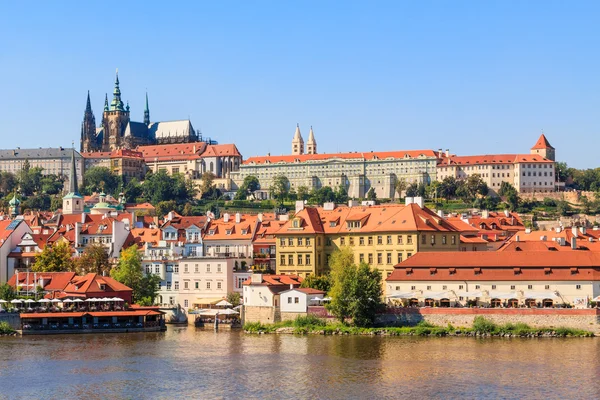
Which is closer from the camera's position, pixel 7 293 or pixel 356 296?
pixel 356 296

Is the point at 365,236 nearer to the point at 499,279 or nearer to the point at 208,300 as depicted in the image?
the point at 208,300

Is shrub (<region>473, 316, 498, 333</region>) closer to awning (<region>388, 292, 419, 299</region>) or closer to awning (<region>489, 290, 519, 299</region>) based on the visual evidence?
awning (<region>489, 290, 519, 299</region>)

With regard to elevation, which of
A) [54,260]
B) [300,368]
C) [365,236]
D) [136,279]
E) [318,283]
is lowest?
[300,368]

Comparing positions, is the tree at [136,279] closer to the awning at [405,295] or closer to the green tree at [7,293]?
the green tree at [7,293]

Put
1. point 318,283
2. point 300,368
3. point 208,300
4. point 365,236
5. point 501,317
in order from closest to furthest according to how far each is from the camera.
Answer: point 300,368 → point 501,317 → point 318,283 → point 208,300 → point 365,236

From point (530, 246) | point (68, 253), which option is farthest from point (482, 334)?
point (68, 253)

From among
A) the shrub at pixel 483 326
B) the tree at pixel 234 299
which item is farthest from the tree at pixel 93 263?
the shrub at pixel 483 326

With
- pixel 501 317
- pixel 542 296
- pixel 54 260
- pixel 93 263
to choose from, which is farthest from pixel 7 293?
pixel 542 296
